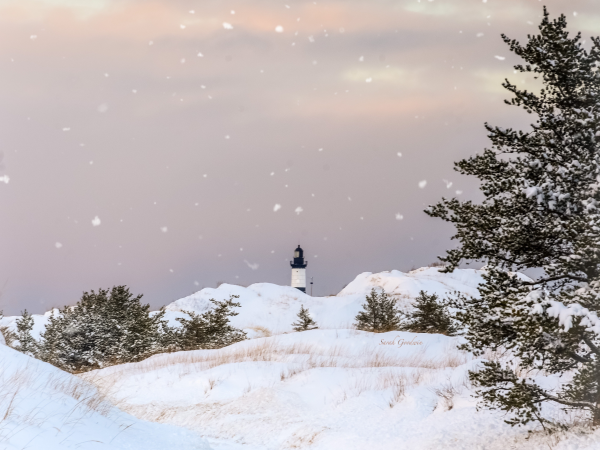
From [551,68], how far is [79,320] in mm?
23321

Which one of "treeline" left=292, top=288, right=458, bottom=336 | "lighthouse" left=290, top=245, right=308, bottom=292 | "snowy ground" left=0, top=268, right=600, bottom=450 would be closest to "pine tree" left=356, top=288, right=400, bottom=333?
"treeline" left=292, top=288, right=458, bottom=336

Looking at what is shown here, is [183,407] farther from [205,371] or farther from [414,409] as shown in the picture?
[414,409]

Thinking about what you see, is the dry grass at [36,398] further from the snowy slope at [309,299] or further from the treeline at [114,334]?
the snowy slope at [309,299]

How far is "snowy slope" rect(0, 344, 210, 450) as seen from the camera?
4.80 m

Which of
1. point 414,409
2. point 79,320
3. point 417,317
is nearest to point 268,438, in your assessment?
point 414,409

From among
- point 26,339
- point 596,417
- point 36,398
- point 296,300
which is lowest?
point 26,339

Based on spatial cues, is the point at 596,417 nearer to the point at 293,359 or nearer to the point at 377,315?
the point at 293,359

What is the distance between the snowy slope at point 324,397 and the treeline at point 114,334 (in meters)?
6.46

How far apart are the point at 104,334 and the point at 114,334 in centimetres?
77

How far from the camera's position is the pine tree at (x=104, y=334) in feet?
77.1

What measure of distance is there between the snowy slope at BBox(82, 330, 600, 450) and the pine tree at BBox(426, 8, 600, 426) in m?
1.11

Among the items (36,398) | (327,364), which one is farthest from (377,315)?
(36,398)

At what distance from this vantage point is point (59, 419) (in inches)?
217

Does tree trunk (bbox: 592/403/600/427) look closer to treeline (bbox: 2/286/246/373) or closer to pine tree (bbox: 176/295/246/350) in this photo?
treeline (bbox: 2/286/246/373)
